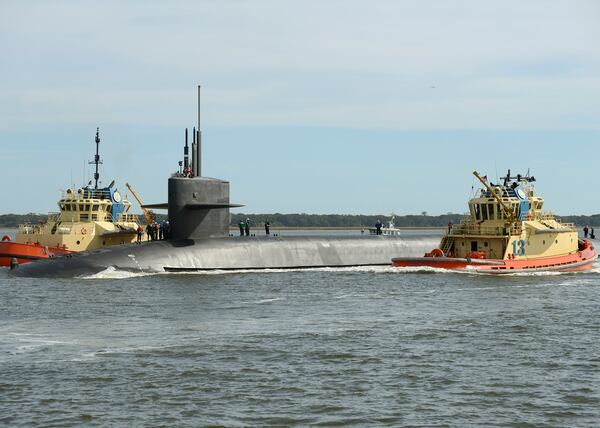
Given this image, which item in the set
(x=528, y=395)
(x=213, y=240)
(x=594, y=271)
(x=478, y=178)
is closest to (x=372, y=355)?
(x=528, y=395)

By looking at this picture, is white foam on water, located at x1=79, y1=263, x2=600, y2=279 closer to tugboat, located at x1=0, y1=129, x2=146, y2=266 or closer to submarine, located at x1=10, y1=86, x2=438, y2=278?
submarine, located at x1=10, y1=86, x2=438, y2=278

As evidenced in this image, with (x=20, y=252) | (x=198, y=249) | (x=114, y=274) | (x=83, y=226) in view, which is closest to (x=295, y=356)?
(x=114, y=274)

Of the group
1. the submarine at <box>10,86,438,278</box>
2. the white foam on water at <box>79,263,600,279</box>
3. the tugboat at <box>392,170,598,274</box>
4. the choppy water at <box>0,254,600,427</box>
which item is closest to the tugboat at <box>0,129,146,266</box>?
the submarine at <box>10,86,438,278</box>

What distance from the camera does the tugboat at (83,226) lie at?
51281 millimetres

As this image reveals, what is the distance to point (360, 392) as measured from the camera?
18.0 metres

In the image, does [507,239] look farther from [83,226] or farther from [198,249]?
[83,226]

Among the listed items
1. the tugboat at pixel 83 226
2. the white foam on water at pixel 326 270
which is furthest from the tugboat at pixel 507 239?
the tugboat at pixel 83 226

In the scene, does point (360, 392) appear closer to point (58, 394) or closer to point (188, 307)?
point (58, 394)

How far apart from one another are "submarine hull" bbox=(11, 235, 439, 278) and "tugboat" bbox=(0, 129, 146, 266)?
8.98 metres

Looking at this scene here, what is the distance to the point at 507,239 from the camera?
4397 centimetres

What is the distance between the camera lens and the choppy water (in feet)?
54.4

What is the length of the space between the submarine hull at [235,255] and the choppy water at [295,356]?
4031mm

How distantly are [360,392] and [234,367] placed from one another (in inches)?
139

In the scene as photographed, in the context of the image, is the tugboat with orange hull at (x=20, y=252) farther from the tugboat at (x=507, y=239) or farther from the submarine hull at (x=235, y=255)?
the tugboat at (x=507, y=239)
